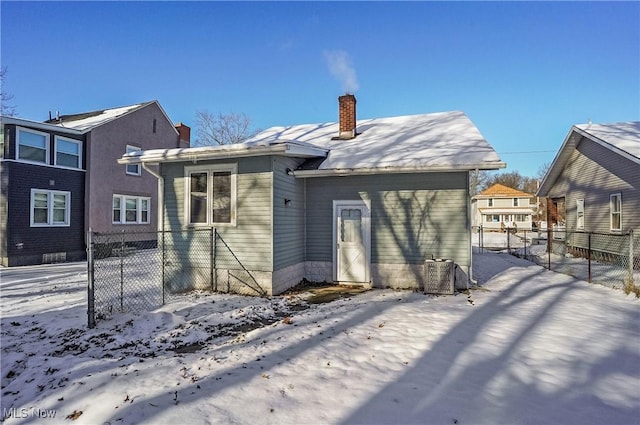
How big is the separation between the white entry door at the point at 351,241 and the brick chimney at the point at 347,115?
3.32 meters

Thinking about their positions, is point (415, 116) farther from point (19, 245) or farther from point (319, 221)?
point (19, 245)

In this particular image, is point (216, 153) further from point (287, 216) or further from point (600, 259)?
point (600, 259)

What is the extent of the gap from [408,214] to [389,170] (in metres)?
Result: 1.26

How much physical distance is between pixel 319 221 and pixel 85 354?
235 inches

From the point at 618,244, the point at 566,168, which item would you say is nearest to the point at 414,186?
the point at 618,244

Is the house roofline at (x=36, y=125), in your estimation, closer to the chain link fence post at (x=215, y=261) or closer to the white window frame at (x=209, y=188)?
the white window frame at (x=209, y=188)

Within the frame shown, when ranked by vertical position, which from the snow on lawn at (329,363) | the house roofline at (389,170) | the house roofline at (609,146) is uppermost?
the house roofline at (609,146)

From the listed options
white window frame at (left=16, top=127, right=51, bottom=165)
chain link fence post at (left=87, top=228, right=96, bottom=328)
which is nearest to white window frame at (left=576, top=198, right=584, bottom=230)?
chain link fence post at (left=87, top=228, right=96, bottom=328)

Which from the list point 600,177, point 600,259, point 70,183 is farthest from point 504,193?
point 70,183

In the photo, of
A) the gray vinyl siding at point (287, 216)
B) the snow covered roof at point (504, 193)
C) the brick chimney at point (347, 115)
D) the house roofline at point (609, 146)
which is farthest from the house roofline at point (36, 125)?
the snow covered roof at point (504, 193)

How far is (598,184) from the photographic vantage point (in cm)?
1341

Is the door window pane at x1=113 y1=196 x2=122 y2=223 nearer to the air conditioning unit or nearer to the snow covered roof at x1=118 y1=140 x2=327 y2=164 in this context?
the snow covered roof at x1=118 y1=140 x2=327 y2=164

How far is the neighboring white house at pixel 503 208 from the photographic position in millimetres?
45750

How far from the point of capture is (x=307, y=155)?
874cm
